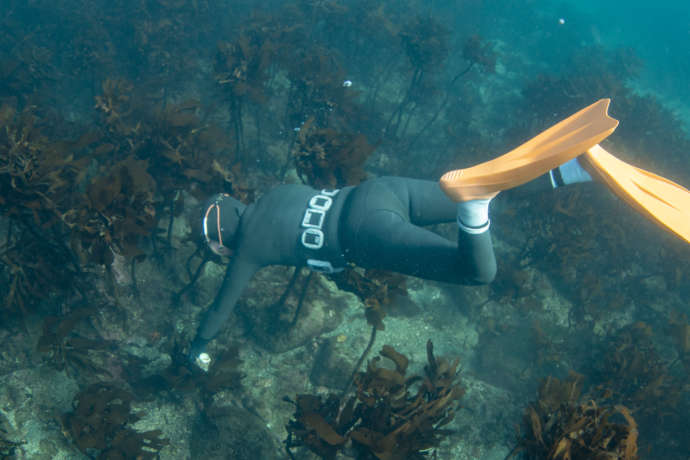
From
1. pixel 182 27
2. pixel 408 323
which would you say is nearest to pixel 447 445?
pixel 408 323

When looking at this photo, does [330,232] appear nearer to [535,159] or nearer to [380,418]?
[380,418]

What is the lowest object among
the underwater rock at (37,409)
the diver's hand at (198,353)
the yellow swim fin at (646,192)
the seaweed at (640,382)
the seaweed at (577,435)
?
the underwater rock at (37,409)

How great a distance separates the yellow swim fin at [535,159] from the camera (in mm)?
2387

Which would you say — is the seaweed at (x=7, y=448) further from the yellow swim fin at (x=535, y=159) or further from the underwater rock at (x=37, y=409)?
the yellow swim fin at (x=535, y=159)

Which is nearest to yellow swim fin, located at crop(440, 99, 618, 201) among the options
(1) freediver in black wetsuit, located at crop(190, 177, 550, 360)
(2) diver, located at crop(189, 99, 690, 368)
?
(2) diver, located at crop(189, 99, 690, 368)

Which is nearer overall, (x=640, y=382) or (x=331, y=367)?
(x=640, y=382)

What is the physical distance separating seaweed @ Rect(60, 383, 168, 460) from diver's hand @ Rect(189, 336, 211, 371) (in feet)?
2.60

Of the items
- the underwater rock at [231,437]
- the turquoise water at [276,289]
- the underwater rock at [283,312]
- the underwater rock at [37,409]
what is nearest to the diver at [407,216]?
the underwater rock at [231,437]

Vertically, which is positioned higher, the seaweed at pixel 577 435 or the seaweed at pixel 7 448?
the seaweed at pixel 577 435

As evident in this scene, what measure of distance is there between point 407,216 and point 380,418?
6.48 ft

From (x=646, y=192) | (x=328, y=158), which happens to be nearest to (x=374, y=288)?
(x=328, y=158)

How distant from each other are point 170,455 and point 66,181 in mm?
3315

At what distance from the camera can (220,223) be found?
3.90 meters

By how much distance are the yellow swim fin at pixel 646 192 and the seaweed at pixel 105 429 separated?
200 inches
